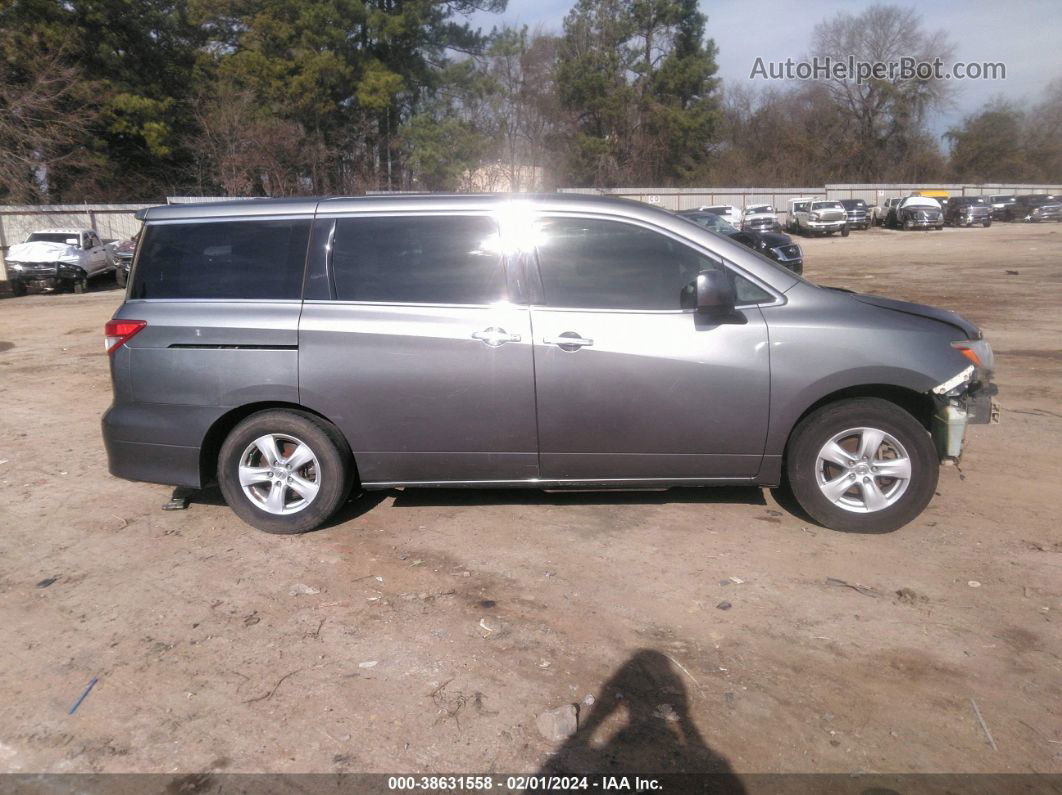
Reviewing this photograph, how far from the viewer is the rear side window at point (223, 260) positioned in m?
4.96

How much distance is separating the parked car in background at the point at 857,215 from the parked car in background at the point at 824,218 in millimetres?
1692

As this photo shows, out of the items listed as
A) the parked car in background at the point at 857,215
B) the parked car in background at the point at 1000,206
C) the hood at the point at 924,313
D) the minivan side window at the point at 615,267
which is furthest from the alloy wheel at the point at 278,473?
the parked car in background at the point at 1000,206

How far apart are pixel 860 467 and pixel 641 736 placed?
2320 millimetres

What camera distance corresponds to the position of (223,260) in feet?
16.5

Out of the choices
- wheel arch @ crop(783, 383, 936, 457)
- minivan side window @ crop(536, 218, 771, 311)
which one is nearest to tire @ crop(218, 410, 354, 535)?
minivan side window @ crop(536, 218, 771, 311)

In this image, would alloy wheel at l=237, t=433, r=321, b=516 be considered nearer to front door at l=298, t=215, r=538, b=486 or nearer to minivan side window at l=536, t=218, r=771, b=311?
front door at l=298, t=215, r=538, b=486

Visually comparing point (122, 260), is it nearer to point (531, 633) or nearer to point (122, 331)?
point (122, 331)

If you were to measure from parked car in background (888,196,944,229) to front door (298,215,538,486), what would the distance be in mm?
46512

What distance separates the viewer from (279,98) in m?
35.5

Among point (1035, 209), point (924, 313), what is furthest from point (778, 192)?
point (924, 313)

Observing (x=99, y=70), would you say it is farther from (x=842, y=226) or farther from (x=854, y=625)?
(x=854, y=625)

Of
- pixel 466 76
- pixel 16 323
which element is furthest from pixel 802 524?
pixel 466 76

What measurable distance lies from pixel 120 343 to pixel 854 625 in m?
4.32

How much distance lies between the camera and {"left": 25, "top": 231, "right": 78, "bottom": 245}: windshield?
23.6 meters
